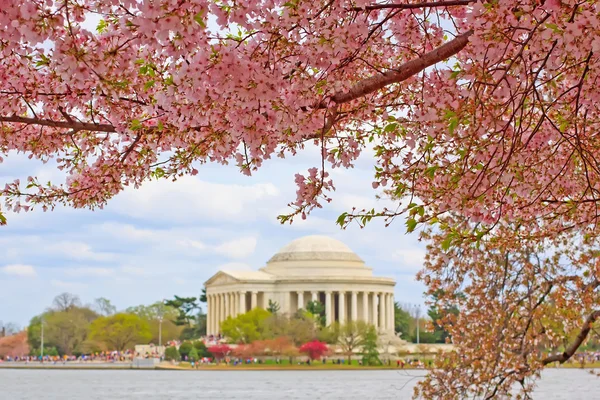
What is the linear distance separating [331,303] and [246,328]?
28.5 m

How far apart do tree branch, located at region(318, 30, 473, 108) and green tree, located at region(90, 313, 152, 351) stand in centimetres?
10574

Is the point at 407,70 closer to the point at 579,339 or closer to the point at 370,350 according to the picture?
the point at 579,339

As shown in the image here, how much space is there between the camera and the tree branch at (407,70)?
8219 mm

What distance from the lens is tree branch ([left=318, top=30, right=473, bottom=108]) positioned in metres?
8.22

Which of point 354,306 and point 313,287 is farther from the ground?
point 313,287

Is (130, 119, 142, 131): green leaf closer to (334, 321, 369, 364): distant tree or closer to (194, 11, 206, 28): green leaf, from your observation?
(194, 11, 206, 28): green leaf

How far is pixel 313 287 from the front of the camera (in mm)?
128500

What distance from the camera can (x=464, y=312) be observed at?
1759 centimetres

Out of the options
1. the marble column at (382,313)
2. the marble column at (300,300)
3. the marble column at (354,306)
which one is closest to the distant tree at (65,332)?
the marble column at (300,300)

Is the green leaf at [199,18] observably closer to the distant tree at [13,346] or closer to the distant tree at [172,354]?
the distant tree at [172,354]

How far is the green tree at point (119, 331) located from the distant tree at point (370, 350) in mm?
29199

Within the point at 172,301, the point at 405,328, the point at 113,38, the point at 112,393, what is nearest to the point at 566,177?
the point at 113,38

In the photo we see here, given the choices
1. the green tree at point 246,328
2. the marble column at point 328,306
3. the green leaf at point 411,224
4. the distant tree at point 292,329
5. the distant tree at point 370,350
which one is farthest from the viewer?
the marble column at point 328,306

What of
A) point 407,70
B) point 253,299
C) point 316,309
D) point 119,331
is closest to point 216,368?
point 119,331
